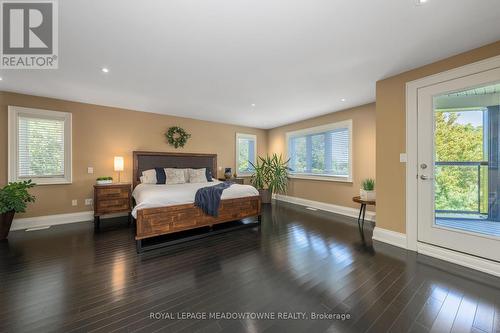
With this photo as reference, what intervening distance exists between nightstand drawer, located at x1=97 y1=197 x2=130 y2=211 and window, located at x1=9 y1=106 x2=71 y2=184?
0.96 m

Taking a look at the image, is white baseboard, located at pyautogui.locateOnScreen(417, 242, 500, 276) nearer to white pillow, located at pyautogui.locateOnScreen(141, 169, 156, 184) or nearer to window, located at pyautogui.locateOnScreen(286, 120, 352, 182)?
window, located at pyautogui.locateOnScreen(286, 120, 352, 182)

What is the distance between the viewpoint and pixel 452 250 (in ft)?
8.14

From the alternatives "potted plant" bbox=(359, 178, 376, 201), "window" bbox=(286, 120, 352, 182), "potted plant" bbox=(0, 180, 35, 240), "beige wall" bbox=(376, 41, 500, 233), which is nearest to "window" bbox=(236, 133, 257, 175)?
"window" bbox=(286, 120, 352, 182)

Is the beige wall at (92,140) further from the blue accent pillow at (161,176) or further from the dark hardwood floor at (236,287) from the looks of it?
the dark hardwood floor at (236,287)

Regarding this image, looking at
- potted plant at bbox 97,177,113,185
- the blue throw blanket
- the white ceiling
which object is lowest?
the blue throw blanket

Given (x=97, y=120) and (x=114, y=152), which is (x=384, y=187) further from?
(x=97, y=120)

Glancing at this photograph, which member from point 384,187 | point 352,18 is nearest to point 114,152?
point 352,18

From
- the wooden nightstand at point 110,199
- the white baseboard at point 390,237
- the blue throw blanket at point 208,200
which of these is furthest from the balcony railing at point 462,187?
the wooden nightstand at point 110,199

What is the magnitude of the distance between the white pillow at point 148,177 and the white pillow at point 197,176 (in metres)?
0.85

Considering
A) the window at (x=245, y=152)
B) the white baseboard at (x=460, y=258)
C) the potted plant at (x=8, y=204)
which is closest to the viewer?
the white baseboard at (x=460, y=258)

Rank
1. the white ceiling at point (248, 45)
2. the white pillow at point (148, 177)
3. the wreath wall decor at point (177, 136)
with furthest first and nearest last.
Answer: the wreath wall decor at point (177, 136), the white pillow at point (148, 177), the white ceiling at point (248, 45)

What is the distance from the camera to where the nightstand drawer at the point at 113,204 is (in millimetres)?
3856

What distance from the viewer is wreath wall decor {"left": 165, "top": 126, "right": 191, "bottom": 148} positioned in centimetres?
522

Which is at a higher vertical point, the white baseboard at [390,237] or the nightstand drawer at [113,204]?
the nightstand drawer at [113,204]
